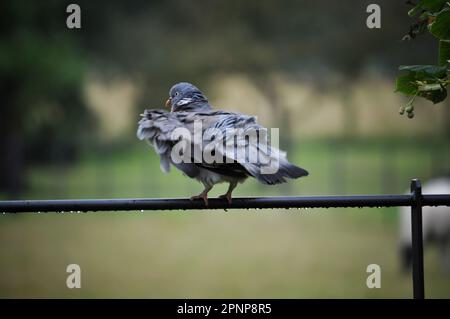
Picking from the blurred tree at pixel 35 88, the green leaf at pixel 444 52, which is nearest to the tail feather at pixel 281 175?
the green leaf at pixel 444 52

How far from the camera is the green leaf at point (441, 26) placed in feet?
7.41

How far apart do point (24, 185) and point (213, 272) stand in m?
7.31

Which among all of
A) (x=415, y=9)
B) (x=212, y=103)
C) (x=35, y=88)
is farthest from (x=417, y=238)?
(x=35, y=88)

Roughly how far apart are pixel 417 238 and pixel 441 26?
66 centimetres

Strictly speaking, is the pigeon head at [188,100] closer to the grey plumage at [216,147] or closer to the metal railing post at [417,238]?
the grey plumage at [216,147]

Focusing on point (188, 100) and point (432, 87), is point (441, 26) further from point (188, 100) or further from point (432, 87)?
point (188, 100)

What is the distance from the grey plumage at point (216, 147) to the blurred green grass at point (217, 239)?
22.3 ft

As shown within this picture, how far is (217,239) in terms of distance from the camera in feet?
49.6

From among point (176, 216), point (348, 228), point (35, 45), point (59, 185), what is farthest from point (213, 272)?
point (35, 45)

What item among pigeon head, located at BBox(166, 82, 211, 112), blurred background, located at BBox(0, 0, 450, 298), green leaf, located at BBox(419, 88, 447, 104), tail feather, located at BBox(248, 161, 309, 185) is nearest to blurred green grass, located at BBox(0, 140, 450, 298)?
blurred background, located at BBox(0, 0, 450, 298)
